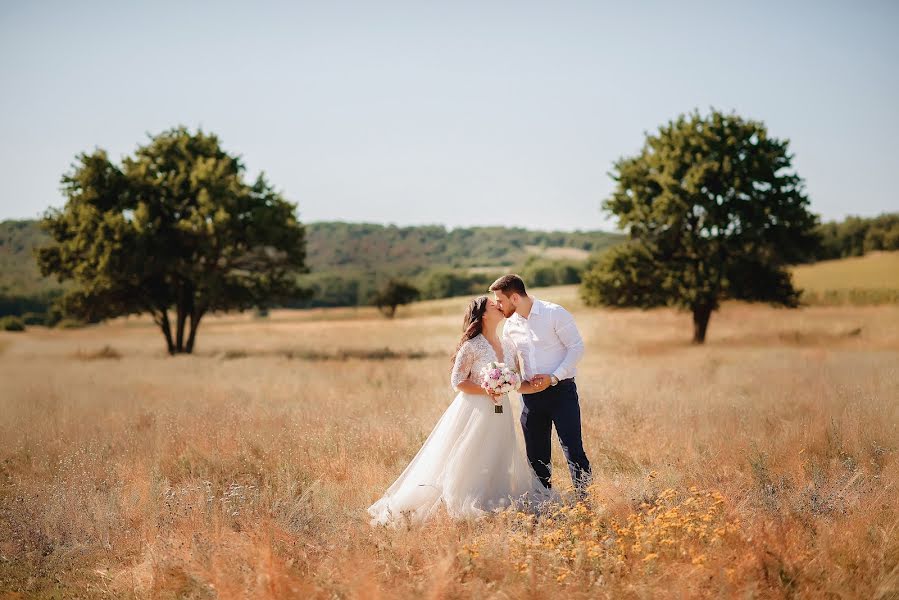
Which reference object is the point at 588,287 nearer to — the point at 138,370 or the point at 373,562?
the point at 138,370

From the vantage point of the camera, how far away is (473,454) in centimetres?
673

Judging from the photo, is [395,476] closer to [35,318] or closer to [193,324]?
[193,324]

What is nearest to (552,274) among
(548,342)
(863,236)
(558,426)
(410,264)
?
(863,236)

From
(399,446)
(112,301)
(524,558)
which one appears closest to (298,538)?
(524,558)

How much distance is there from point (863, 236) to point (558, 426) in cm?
7761

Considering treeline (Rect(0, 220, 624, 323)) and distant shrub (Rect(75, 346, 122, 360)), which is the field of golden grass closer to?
distant shrub (Rect(75, 346, 122, 360))

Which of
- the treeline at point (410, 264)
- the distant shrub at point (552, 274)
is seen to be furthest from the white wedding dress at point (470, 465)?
the distant shrub at point (552, 274)

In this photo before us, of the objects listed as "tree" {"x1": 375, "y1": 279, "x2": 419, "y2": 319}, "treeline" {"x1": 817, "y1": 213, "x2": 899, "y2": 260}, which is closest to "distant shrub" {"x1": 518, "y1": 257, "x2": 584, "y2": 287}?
"tree" {"x1": 375, "y1": 279, "x2": 419, "y2": 319}

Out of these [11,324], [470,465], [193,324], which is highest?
[193,324]

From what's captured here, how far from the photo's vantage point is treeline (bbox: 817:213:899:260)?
67000 millimetres

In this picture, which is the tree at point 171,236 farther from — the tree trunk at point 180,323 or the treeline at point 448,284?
the treeline at point 448,284

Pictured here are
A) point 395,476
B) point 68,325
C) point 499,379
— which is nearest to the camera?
point 499,379

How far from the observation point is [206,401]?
13.3 m

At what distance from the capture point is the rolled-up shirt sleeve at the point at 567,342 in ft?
21.6
